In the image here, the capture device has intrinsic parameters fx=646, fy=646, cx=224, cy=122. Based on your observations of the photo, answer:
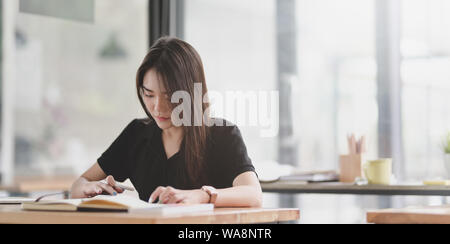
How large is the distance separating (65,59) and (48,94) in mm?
344

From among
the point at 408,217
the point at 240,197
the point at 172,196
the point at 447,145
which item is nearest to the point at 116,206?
the point at 172,196

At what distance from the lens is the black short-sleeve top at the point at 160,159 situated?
208 cm

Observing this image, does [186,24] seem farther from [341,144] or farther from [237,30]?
[341,144]

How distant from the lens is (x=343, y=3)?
330cm

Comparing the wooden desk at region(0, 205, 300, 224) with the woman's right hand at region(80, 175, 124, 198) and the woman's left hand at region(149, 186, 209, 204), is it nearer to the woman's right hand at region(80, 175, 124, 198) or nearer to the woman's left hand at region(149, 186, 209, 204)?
the woman's left hand at region(149, 186, 209, 204)

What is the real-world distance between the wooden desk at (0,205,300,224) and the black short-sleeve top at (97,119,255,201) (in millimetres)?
327

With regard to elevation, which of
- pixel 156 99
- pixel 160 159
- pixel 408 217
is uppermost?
pixel 156 99

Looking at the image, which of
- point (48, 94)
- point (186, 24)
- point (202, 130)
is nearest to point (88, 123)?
point (48, 94)

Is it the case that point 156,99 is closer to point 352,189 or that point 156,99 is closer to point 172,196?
point 172,196

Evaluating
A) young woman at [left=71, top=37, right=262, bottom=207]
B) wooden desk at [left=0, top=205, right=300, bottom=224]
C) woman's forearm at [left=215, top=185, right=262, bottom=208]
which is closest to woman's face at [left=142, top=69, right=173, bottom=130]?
young woman at [left=71, top=37, right=262, bottom=207]

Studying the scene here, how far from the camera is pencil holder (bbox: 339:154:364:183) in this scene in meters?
2.71

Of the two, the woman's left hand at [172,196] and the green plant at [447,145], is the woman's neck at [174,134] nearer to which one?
the woman's left hand at [172,196]

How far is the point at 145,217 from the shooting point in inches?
56.1

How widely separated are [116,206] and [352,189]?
4.05 ft
